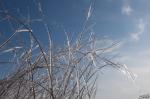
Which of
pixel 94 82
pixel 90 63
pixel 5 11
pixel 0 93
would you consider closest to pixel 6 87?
pixel 0 93

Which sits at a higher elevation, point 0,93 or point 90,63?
point 90,63

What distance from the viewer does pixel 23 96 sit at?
6.79ft

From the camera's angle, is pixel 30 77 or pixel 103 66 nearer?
pixel 30 77

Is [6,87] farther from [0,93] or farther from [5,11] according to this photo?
[5,11]

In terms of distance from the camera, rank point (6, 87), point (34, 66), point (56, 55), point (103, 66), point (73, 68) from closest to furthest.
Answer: point (6, 87), point (34, 66), point (73, 68), point (103, 66), point (56, 55)

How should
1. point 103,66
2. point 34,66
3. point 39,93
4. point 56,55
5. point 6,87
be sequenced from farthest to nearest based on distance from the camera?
point 39,93 < point 56,55 < point 103,66 < point 34,66 < point 6,87

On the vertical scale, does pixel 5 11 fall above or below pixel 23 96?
above

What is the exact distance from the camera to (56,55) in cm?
207

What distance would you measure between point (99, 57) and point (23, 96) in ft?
2.21

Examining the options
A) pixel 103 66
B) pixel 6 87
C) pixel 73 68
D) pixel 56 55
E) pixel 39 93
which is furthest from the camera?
pixel 39 93

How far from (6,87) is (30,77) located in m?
0.15

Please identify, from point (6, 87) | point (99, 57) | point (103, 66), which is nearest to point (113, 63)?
point (99, 57)

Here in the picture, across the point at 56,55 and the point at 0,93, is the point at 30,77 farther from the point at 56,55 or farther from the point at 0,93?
the point at 56,55

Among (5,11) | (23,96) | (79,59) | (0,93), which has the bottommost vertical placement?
(0,93)
